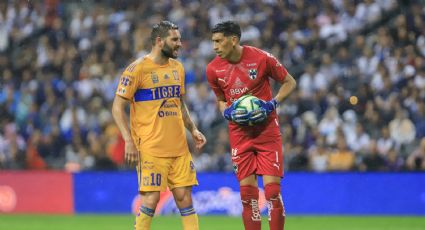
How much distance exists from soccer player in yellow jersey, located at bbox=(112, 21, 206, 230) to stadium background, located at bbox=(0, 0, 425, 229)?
5.63 metres

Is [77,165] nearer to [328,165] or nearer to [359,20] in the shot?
[328,165]

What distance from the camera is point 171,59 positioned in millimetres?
9547

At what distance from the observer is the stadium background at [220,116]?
16359 millimetres

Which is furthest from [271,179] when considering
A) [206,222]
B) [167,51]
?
[206,222]

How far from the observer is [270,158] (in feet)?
30.3

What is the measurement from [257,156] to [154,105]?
46.3 inches

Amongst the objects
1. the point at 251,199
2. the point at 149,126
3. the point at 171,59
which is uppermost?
the point at 171,59

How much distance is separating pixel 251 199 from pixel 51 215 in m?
8.59

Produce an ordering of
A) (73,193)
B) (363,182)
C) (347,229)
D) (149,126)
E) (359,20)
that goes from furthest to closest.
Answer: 1. (359,20)
2. (73,193)
3. (363,182)
4. (347,229)
5. (149,126)

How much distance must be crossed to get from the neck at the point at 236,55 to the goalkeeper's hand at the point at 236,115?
0.51 meters

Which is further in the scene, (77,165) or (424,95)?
(77,165)

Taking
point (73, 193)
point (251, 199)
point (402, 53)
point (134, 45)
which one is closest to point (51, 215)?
point (73, 193)

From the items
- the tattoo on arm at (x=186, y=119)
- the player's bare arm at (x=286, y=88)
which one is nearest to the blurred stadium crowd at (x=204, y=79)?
the player's bare arm at (x=286, y=88)

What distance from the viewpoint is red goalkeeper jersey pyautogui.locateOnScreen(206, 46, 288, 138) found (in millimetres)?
9336
